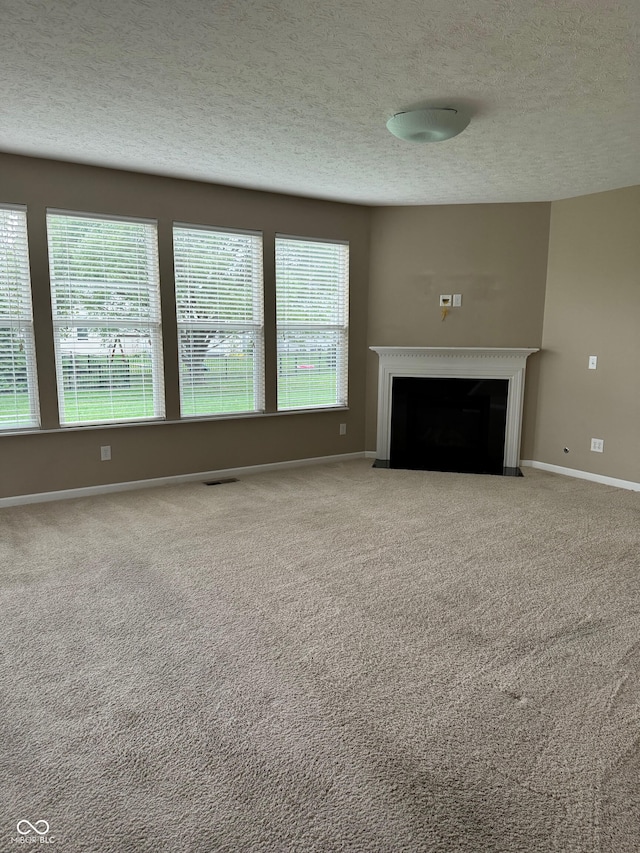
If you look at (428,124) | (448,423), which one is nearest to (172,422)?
(448,423)

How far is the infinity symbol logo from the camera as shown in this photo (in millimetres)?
1444

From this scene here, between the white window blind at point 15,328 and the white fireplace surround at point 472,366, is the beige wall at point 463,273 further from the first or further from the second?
the white window blind at point 15,328

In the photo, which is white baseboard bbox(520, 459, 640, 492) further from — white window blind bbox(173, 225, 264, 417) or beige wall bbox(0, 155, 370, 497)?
white window blind bbox(173, 225, 264, 417)

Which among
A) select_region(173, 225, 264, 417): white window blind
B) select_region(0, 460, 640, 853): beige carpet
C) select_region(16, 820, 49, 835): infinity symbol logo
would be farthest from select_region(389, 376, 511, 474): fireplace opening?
select_region(16, 820, 49, 835): infinity symbol logo

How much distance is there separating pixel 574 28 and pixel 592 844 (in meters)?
2.78

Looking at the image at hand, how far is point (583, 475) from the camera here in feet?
16.7

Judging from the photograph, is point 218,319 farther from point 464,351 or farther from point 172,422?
point 464,351

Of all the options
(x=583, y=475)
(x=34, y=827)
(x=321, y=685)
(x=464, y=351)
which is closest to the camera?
(x=34, y=827)

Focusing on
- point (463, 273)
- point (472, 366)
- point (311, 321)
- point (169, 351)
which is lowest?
point (472, 366)

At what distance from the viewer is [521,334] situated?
5.33 meters

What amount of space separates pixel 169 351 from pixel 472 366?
2.86 metres

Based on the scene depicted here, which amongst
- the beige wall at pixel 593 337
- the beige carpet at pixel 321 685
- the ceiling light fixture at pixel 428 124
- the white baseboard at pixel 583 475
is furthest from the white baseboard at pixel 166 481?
the ceiling light fixture at pixel 428 124

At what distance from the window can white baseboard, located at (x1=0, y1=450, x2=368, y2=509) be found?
1.85ft

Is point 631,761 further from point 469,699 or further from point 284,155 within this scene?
point 284,155
